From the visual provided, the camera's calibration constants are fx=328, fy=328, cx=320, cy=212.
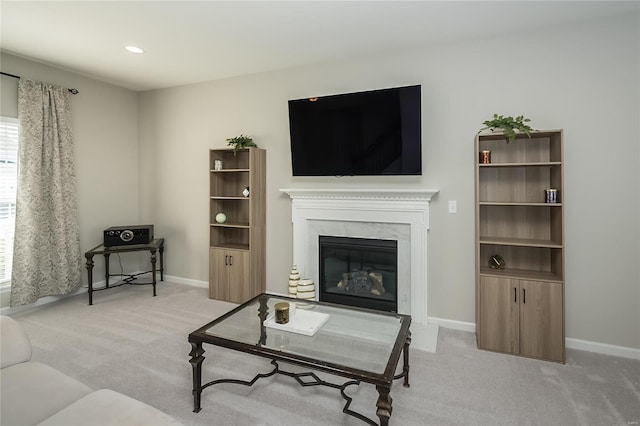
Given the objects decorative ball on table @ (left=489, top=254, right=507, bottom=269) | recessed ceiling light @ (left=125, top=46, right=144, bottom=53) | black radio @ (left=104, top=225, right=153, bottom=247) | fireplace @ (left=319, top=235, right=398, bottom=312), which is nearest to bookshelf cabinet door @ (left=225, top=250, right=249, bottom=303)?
fireplace @ (left=319, top=235, right=398, bottom=312)

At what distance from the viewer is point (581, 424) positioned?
1796 millimetres

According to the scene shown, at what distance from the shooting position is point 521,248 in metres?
2.84

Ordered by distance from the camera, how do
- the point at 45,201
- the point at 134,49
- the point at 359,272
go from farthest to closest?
the point at 45,201 → the point at 359,272 → the point at 134,49

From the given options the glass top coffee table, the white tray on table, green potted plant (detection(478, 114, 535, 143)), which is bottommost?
the glass top coffee table

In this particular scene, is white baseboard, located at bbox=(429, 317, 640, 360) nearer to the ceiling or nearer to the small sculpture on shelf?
the small sculpture on shelf

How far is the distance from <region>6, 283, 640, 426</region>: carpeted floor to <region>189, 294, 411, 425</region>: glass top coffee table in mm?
109

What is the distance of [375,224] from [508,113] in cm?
152

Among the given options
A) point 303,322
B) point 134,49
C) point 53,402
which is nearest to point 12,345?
point 53,402

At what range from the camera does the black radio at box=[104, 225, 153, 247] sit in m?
3.81

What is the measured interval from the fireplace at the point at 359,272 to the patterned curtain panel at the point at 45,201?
290 cm

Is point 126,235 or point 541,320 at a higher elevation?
point 126,235

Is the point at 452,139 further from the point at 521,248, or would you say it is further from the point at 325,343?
the point at 325,343

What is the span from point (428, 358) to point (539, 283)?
102 centimetres

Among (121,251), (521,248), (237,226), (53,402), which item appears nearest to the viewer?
(53,402)
